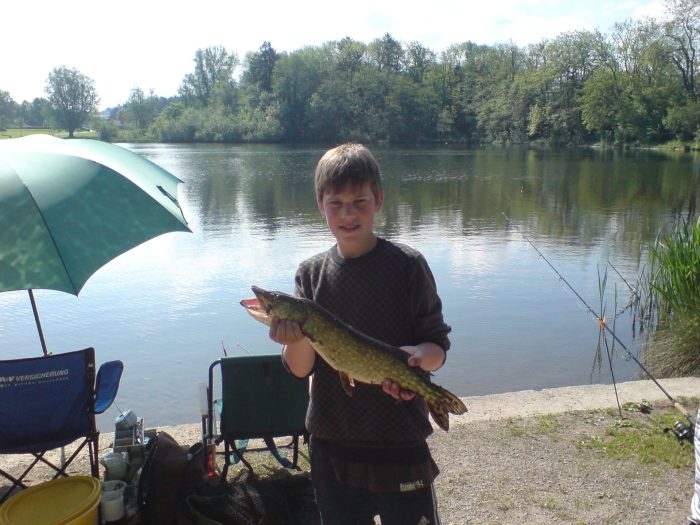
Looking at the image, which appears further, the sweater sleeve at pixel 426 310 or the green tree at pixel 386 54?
the green tree at pixel 386 54

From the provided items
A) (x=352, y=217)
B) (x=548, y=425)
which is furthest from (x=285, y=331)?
(x=548, y=425)

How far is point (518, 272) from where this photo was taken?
12.9 metres

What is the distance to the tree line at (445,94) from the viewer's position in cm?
6281

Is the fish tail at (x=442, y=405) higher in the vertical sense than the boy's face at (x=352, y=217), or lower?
lower

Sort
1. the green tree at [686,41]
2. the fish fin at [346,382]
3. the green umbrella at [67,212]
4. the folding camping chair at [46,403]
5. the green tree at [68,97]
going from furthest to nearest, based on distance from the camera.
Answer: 1. the green tree at [68,97]
2. the green tree at [686,41]
3. the folding camping chair at [46,403]
4. the green umbrella at [67,212]
5. the fish fin at [346,382]

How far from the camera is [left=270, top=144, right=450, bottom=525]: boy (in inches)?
90.8

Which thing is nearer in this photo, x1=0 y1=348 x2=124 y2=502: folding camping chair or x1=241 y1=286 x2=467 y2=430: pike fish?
x1=241 y1=286 x2=467 y2=430: pike fish

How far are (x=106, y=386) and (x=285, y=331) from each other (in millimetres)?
2476

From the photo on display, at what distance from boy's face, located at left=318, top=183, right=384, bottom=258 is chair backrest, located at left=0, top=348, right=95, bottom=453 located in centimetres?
222

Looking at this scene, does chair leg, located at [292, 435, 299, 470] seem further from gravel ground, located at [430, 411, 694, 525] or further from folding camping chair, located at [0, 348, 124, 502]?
folding camping chair, located at [0, 348, 124, 502]

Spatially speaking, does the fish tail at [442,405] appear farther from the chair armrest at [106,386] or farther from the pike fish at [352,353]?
the chair armrest at [106,386]

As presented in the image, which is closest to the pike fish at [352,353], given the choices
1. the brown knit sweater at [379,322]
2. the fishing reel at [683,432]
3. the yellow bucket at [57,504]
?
the brown knit sweater at [379,322]

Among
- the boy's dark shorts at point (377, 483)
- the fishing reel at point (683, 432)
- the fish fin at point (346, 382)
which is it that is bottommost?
the fishing reel at point (683, 432)

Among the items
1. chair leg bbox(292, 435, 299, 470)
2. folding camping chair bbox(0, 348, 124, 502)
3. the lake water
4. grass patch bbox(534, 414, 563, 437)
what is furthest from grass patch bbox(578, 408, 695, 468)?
folding camping chair bbox(0, 348, 124, 502)
